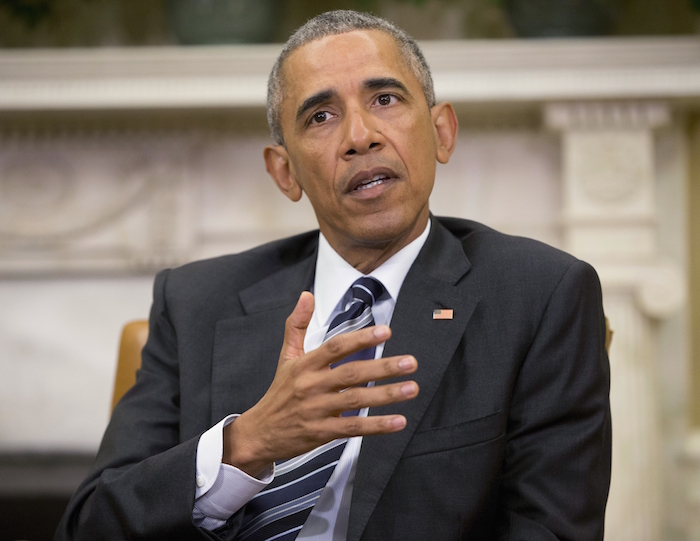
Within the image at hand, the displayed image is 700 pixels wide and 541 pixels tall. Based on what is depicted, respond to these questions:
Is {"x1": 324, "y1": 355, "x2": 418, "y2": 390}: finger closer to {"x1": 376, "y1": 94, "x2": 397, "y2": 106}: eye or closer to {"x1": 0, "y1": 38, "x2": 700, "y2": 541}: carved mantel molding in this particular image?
{"x1": 376, "y1": 94, "x2": 397, "y2": 106}: eye

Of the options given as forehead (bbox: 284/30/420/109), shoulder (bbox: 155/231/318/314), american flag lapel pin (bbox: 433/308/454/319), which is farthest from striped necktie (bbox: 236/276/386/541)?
forehead (bbox: 284/30/420/109)

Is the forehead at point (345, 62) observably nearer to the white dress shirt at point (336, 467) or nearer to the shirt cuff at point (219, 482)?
the white dress shirt at point (336, 467)

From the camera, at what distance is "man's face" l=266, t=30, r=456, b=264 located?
3.68 feet

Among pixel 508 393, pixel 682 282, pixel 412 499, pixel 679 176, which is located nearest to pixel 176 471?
pixel 412 499

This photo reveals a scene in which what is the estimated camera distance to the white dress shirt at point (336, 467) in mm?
956

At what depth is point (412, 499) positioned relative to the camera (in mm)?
1008

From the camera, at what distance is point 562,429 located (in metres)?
1.00

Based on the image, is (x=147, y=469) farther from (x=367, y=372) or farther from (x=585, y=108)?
(x=585, y=108)

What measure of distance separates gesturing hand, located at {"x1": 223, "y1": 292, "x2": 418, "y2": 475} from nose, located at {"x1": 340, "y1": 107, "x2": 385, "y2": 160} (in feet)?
1.13

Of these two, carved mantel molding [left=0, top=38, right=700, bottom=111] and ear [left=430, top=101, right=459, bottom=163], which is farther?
carved mantel molding [left=0, top=38, right=700, bottom=111]

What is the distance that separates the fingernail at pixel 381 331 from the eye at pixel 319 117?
1.76 ft

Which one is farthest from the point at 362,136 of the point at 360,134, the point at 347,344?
the point at 347,344

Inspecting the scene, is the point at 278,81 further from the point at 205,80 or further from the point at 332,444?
the point at 205,80

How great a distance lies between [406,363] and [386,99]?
57 centimetres
